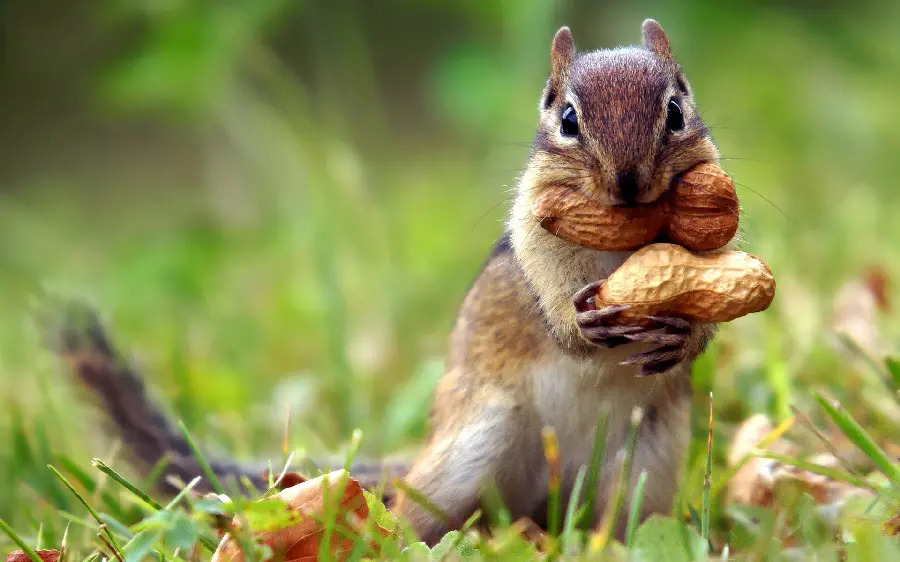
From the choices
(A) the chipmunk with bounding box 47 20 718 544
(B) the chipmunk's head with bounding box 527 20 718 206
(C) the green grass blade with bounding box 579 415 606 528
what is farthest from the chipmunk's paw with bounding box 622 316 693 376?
(B) the chipmunk's head with bounding box 527 20 718 206

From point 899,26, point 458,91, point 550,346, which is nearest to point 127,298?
point 458,91

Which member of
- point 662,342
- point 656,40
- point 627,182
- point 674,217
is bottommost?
point 662,342

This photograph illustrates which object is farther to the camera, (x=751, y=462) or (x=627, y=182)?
(x=751, y=462)

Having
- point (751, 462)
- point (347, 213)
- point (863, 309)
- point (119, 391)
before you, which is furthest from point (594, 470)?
point (347, 213)

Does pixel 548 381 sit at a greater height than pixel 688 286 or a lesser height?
lesser

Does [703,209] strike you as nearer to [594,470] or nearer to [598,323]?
[598,323]

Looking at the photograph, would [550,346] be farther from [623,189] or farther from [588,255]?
[623,189]

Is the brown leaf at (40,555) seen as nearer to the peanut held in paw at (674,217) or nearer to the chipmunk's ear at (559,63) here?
the peanut held in paw at (674,217)
